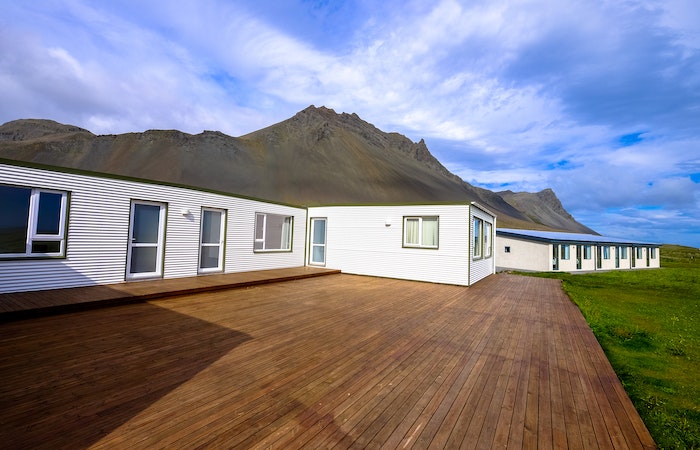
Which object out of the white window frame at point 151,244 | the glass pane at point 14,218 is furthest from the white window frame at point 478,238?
the glass pane at point 14,218

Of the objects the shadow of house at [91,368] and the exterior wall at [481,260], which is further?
the exterior wall at [481,260]

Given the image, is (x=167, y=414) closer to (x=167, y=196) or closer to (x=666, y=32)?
(x=167, y=196)

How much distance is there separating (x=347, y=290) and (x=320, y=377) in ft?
17.0

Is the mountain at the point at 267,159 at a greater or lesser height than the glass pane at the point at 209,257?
greater

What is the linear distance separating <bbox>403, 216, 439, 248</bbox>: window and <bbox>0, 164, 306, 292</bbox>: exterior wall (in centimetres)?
569

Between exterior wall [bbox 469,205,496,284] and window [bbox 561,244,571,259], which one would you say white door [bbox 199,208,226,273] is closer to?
exterior wall [bbox 469,205,496,284]

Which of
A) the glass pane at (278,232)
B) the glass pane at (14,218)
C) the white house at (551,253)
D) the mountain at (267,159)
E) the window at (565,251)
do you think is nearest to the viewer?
the glass pane at (14,218)

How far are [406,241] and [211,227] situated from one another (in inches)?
258

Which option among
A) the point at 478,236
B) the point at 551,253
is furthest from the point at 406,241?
the point at 551,253

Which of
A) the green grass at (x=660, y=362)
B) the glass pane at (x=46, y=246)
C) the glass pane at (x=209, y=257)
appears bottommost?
the green grass at (x=660, y=362)

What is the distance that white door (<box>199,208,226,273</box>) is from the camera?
8.98m

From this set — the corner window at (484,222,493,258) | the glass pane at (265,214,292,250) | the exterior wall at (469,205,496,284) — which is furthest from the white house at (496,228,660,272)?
the glass pane at (265,214,292,250)

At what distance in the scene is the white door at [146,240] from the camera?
738 centimetres

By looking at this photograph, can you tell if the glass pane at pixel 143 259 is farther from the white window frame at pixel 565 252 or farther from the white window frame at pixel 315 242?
the white window frame at pixel 565 252
